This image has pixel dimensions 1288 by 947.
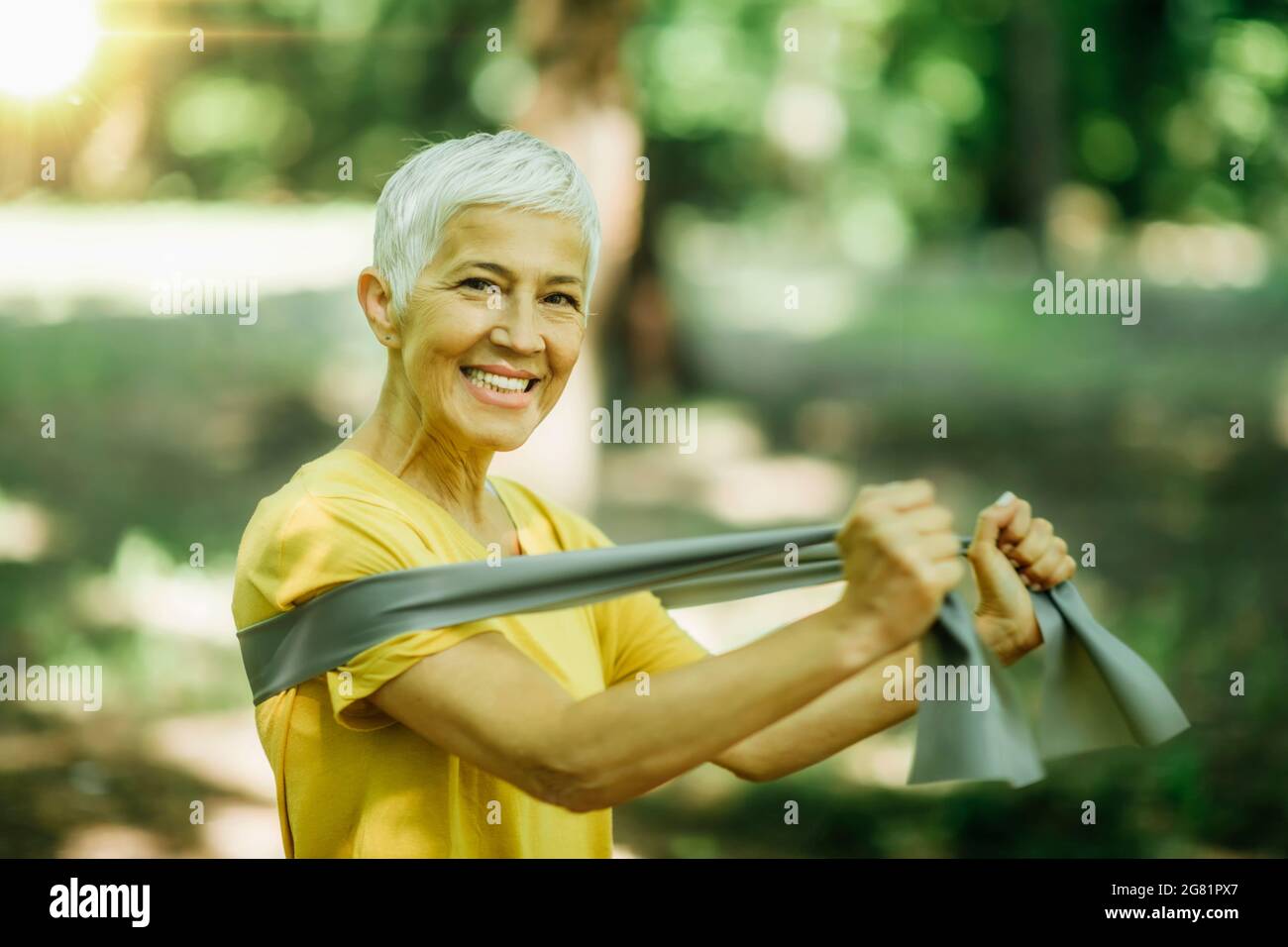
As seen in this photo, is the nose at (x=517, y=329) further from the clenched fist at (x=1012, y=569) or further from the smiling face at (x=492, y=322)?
the clenched fist at (x=1012, y=569)

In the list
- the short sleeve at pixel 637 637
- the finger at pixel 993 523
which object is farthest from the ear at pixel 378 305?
the finger at pixel 993 523

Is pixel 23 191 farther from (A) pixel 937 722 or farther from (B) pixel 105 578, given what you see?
A: (A) pixel 937 722

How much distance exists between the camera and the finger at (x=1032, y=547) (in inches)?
88.1

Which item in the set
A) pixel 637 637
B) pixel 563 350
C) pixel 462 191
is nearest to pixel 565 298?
pixel 563 350

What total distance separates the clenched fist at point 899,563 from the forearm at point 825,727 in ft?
2.07

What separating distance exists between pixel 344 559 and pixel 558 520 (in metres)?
0.56

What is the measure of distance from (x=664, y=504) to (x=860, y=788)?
4.43 meters

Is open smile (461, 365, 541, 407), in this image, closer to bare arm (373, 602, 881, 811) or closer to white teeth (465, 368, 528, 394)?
white teeth (465, 368, 528, 394)

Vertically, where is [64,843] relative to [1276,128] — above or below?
below

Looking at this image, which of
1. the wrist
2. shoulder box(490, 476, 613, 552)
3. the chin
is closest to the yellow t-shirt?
the chin

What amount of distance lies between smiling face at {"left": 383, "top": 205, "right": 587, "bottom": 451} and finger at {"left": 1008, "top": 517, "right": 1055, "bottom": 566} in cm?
81

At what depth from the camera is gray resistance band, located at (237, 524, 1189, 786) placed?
6.21ft

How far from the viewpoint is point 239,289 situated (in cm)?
1260

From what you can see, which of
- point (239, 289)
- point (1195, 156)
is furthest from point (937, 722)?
point (1195, 156)
